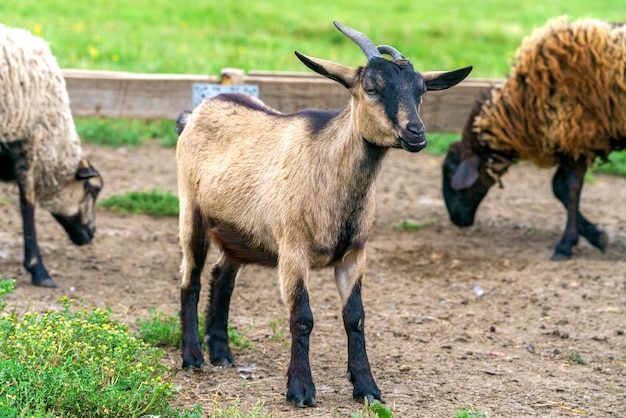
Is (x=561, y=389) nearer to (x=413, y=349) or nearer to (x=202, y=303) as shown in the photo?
(x=413, y=349)

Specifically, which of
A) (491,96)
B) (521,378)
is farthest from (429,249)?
(521,378)

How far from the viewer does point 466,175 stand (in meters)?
9.13

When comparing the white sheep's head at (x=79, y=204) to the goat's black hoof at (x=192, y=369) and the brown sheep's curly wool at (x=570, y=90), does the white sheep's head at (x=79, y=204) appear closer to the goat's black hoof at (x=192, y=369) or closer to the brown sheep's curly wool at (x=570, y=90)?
the goat's black hoof at (x=192, y=369)

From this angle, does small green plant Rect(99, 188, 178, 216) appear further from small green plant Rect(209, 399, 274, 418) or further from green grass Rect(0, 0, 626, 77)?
small green plant Rect(209, 399, 274, 418)

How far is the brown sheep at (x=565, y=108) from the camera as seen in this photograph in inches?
321

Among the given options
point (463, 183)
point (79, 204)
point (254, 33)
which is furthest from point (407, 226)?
point (254, 33)

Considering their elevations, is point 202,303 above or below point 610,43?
below

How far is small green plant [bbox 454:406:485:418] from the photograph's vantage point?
179 inches

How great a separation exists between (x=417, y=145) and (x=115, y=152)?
7.20 metres

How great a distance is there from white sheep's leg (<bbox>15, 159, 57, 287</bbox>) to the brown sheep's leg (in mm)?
1879

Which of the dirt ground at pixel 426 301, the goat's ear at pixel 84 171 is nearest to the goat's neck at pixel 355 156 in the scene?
the dirt ground at pixel 426 301

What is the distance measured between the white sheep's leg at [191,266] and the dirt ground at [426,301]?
0.21m

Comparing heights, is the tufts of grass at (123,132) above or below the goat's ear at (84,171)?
below

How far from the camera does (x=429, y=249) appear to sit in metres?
8.68
